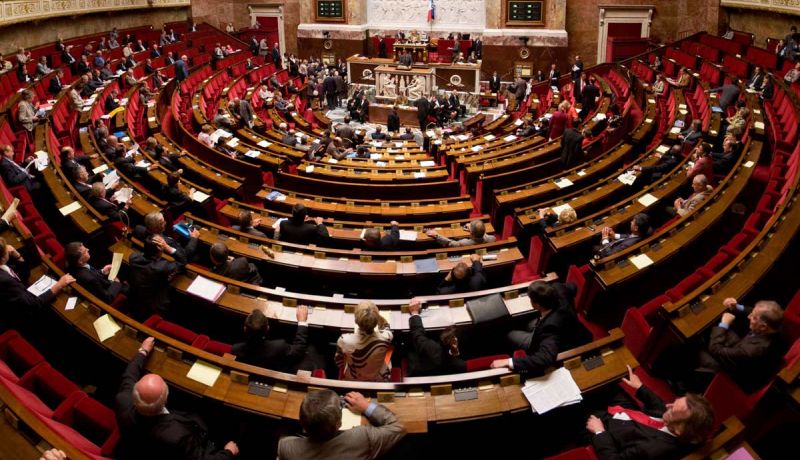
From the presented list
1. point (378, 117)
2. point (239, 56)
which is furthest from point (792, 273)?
point (239, 56)

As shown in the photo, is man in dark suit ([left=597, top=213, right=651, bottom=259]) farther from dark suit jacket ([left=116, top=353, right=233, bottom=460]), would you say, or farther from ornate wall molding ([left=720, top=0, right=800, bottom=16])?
ornate wall molding ([left=720, top=0, right=800, bottom=16])

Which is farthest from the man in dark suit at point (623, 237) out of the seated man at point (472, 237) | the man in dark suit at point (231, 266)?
the man in dark suit at point (231, 266)

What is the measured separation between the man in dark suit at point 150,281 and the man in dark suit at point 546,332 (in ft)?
9.02

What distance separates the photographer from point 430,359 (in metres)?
3.52

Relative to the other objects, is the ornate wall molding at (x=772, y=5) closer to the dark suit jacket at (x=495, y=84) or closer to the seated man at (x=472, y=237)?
the dark suit jacket at (x=495, y=84)

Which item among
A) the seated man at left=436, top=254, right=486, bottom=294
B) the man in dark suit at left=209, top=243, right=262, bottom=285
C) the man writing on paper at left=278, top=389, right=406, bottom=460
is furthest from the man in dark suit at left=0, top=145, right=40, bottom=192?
the man writing on paper at left=278, top=389, right=406, bottom=460

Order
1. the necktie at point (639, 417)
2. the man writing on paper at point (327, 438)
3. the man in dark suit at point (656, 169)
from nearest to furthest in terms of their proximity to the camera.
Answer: the man writing on paper at point (327, 438)
the necktie at point (639, 417)
the man in dark suit at point (656, 169)

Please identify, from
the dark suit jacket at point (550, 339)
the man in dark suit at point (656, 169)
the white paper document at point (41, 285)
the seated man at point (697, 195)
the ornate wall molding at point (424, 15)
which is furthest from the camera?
the ornate wall molding at point (424, 15)

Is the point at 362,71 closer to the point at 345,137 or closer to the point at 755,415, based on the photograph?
the point at 345,137

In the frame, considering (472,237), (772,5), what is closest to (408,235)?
(472,237)

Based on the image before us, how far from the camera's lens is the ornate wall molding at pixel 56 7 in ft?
41.4

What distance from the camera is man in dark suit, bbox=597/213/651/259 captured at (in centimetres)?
491

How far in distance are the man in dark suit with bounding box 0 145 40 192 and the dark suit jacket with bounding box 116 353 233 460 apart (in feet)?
14.0

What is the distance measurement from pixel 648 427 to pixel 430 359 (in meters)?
1.38
